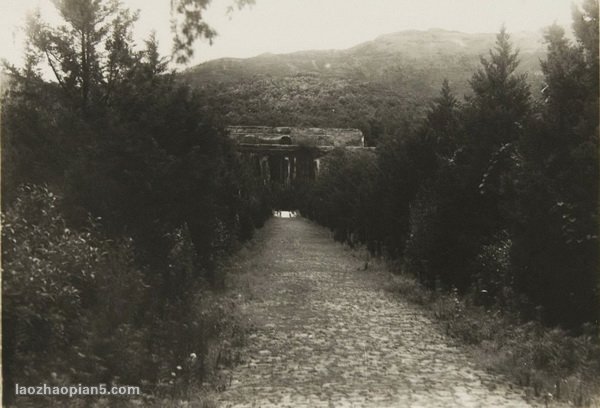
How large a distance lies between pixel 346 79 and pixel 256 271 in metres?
88.5

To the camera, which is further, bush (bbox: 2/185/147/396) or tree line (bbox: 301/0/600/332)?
tree line (bbox: 301/0/600/332)

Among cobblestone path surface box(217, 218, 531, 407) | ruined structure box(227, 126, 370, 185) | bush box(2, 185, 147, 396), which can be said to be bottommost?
ruined structure box(227, 126, 370, 185)

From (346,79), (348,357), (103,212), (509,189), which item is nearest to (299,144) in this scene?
(346,79)

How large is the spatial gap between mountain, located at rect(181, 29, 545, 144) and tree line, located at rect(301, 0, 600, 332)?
54719 millimetres

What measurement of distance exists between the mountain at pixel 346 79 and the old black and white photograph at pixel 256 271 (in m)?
58.5

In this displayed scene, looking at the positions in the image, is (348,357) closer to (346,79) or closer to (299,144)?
(299,144)

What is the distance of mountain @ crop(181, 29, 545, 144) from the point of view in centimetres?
8562

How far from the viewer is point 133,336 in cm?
749

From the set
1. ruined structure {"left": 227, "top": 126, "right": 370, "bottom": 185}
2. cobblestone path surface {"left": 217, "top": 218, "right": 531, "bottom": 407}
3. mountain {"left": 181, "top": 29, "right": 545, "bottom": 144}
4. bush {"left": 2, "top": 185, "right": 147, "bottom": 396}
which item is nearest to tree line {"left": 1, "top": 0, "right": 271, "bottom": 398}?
bush {"left": 2, "top": 185, "right": 147, "bottom": 396}

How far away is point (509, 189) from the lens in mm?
10203

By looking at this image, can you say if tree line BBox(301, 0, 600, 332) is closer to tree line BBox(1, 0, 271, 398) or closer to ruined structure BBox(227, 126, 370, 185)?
tree line BBox(1, 0, 271, 398)

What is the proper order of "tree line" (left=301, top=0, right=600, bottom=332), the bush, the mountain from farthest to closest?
the mountain, "tree line" (left=301, top=0, right=600, bottom=332), the bush

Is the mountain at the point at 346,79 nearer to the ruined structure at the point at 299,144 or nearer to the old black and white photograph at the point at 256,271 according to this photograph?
the ruined structure at the point at 299,144

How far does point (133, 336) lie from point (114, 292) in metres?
0.58
